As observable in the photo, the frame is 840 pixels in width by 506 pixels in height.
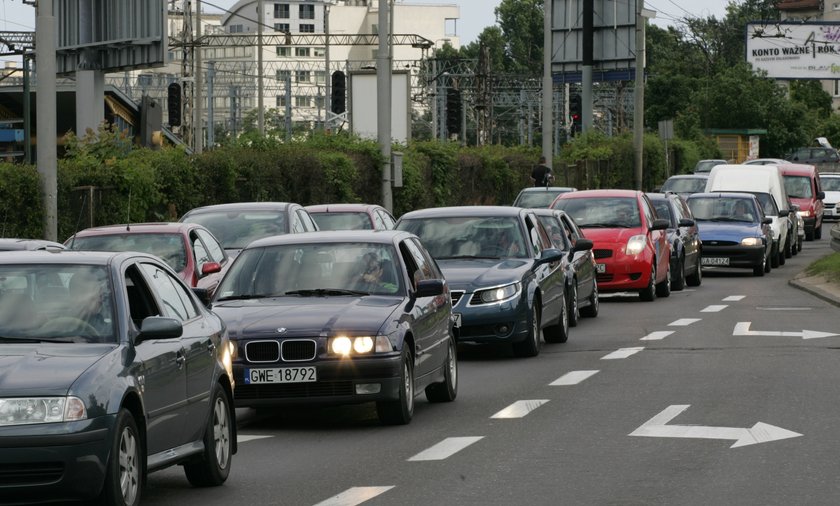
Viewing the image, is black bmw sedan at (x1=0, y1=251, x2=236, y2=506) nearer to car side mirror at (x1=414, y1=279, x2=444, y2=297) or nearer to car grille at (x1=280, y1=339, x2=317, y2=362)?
car grille at (x1=280, y1=339, x2=317, y2=362)

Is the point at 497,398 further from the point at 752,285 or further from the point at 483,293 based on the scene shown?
the point at 752,285

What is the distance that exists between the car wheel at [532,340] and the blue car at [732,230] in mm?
17229

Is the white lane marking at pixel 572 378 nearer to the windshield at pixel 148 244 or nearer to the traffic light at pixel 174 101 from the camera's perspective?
the windshield at pixel 148 244

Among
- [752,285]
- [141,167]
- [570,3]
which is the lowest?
[752,285]

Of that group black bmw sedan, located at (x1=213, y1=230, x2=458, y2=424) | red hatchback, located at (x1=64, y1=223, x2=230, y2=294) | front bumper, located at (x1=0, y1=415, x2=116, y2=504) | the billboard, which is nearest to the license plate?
red hatchback, located at (x1=64, y1=223, x2=230, y2=294)

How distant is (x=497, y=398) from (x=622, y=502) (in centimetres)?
553

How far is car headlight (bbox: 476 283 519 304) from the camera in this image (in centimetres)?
1770

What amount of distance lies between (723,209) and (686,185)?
10976mm

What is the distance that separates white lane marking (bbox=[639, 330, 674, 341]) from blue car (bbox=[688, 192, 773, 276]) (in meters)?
13.8

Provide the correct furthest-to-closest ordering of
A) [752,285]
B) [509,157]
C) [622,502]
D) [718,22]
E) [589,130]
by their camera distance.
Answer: [718,22] < [589,130] < [509,157] < [752,285] < [622,502]

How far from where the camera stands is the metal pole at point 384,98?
35938 millimetres

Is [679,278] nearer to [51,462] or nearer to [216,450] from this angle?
[216,450]

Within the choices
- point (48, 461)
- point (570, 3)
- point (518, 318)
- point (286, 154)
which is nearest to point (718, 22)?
point (570, 3)

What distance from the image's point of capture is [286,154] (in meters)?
35.8
